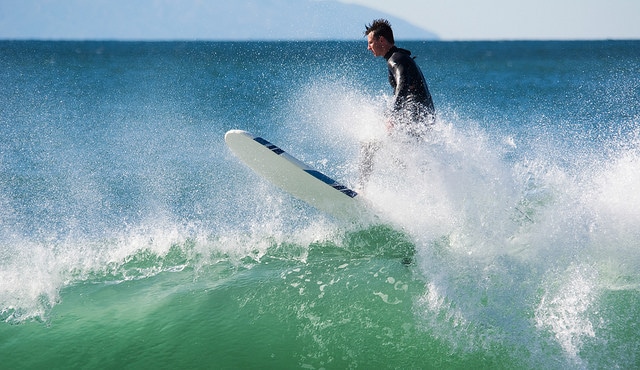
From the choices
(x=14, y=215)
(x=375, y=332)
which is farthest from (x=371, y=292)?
(x=14, y=215)

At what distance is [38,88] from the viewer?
2980cm

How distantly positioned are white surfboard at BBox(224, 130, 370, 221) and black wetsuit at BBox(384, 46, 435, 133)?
0.83 metres

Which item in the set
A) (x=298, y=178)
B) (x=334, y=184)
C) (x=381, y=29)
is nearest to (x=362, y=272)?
(x=334, y=184)

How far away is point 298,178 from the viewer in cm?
639

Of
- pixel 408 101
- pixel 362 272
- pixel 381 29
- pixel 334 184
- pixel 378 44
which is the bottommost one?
pixel 362 272

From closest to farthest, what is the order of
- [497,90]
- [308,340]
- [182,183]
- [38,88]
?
[308,340]
[182,183]
[38,88]
[497,90]

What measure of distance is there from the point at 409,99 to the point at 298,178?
4.39 ft

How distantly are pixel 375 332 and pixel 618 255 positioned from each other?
1.87 meters

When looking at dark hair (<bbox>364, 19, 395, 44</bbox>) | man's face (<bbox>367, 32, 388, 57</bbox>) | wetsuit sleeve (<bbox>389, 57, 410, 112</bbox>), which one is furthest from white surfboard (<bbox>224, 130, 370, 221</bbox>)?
dark hair (<bbox>364, 19, 395, 44</bbox>)

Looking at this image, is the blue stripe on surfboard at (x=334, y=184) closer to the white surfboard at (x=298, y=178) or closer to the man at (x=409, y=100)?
the white surfboard at (x=298, y=178)

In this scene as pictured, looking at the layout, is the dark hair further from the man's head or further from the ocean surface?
the ocean surface

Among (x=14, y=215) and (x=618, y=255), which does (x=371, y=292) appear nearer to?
(x=618, y=255)

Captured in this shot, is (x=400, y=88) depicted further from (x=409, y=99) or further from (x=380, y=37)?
(x=380, y=37)

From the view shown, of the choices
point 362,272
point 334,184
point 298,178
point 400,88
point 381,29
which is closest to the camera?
point 362,272
